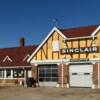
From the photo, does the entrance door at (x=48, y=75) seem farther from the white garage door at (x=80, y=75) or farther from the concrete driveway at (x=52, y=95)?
the concrete driveway at (x=52, y=95)

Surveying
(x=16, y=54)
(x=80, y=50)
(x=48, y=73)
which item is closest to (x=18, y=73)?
(x=16, y=54)

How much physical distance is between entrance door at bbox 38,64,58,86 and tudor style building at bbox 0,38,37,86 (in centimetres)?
339

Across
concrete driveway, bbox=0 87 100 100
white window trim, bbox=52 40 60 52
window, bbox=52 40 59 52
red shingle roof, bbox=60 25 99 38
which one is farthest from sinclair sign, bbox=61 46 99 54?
concrete driveway, bbox=0 87 100 100

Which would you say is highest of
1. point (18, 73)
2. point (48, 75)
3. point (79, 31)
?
point (79, 31)

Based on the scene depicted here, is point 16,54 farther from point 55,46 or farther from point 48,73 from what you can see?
point 55,46

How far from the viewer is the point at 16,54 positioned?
49.3 meters

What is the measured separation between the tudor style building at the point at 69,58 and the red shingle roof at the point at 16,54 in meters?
4.47

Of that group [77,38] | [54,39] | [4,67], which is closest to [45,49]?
[54,39]

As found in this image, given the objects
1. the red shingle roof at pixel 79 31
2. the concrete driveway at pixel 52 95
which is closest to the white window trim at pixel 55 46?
the red shingle roof at pixel 79 31

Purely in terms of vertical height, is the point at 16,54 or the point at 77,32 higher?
the point at 77,32

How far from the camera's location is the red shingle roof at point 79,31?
3823 cm

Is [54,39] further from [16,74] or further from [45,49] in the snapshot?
[16,74]

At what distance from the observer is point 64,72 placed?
3828 centimetres

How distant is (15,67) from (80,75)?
1149 cm
